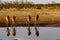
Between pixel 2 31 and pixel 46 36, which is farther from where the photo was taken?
pixel 2 31

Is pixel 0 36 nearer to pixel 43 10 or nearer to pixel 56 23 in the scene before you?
pixel 43 10

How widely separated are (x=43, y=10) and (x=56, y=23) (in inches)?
48.5

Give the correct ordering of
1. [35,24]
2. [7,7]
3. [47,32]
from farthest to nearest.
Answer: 1. [47,32]
2. [7,7]
3. [35,24]

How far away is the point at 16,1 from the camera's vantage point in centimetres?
691

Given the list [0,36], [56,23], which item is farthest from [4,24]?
[0,36]

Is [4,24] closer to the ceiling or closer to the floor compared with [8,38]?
closer to the ceiling

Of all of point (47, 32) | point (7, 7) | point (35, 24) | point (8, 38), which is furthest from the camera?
point (47, 32)

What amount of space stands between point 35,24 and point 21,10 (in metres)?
1.59

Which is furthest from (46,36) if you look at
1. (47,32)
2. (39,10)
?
(39,10)

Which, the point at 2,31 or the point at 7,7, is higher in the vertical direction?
the point at 7,7

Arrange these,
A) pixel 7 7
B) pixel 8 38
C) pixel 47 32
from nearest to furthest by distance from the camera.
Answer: pixel 7 7 < pixel 8 38 < pixel 47 32

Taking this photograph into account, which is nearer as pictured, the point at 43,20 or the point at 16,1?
Answer: the point at 43,20

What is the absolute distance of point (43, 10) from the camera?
20.2 feet

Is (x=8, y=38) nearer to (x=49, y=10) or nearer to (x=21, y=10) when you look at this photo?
(x=21, y=10)
